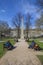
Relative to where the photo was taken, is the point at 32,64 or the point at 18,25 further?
the point at 18,25

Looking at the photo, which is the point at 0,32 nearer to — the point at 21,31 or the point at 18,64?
the point at 21,31

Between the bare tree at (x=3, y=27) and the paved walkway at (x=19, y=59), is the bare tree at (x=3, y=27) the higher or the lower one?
the higher one

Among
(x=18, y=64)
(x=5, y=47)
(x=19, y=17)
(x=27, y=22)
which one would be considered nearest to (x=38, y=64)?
(x=18, y=64)

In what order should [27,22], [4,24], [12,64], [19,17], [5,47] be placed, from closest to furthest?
[12,64] < [5,47] < [27,22] < [19,17] < [4,24]

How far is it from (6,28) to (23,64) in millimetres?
80459

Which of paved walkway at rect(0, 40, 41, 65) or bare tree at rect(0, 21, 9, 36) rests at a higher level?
bare tree at rect(0, 21, 9, 36)

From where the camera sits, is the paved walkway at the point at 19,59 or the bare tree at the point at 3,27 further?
the bare tree at the point at 3,27

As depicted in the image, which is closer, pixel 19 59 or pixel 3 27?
pixel 19 59

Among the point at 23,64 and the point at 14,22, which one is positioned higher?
the point at 14,22

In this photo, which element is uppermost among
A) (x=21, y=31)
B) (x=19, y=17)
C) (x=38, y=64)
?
(x=19, y=17)

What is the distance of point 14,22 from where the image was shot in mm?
63344

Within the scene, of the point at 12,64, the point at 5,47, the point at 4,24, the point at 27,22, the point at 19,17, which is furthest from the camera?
the point at 4,24

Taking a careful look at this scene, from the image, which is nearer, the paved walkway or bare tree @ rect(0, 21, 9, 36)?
the paved walkway

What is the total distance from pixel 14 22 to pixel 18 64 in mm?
53908
